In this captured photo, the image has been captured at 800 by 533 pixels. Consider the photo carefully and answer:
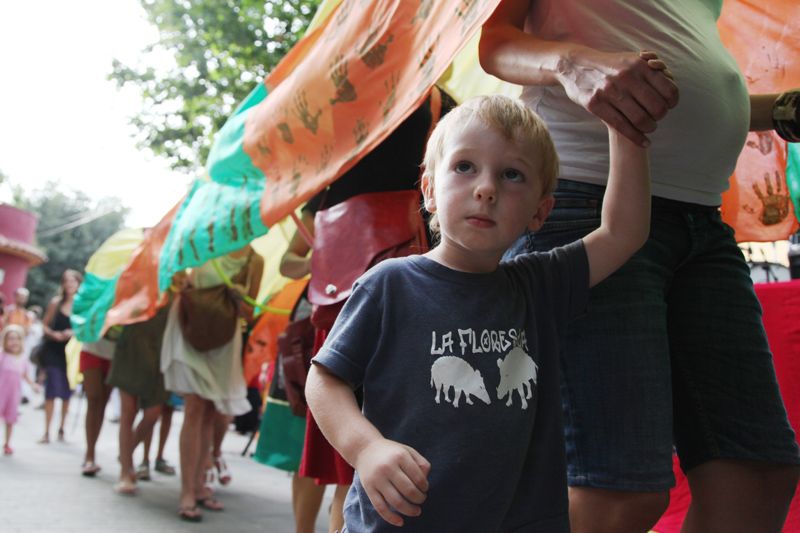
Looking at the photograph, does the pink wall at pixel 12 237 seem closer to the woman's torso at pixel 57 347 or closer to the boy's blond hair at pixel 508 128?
the woman's torso at pixel 57 347

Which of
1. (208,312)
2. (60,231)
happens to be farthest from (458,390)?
(60,231)

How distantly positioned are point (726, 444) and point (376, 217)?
1.39m

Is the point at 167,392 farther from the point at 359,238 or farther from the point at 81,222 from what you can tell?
the point at 81,222

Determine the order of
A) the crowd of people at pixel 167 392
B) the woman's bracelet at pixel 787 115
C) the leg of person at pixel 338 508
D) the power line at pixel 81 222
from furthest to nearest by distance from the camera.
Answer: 1. the power line at pixel 81 222
2. the crowd of people at pixel 167 392
3. the leg of person at pixel 338 508
4. the woman's bracelet at pixel 787 115

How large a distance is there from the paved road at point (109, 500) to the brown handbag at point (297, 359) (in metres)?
2.01

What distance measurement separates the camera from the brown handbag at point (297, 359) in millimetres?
3494

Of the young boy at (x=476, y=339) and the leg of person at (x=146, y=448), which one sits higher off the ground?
the young boy at (x=476, y=339)

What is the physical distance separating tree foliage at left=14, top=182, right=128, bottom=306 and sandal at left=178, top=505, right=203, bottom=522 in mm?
47817

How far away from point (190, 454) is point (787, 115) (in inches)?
174

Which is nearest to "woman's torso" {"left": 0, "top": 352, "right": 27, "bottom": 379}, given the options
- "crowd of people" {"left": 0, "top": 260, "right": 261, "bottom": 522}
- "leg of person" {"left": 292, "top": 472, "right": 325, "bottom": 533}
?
"crowd of people" {"left": 0, "top": 260, "right": 261, "bottom": 522}

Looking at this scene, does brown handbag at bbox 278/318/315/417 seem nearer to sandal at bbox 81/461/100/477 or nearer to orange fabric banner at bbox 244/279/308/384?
orange fabric banner at bbox 244/279/308/384

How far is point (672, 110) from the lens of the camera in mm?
1907

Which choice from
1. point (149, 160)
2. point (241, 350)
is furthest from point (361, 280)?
point (149, 160)

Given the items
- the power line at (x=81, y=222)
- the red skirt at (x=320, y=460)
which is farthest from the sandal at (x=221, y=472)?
the power line at (x=81, y=222)
